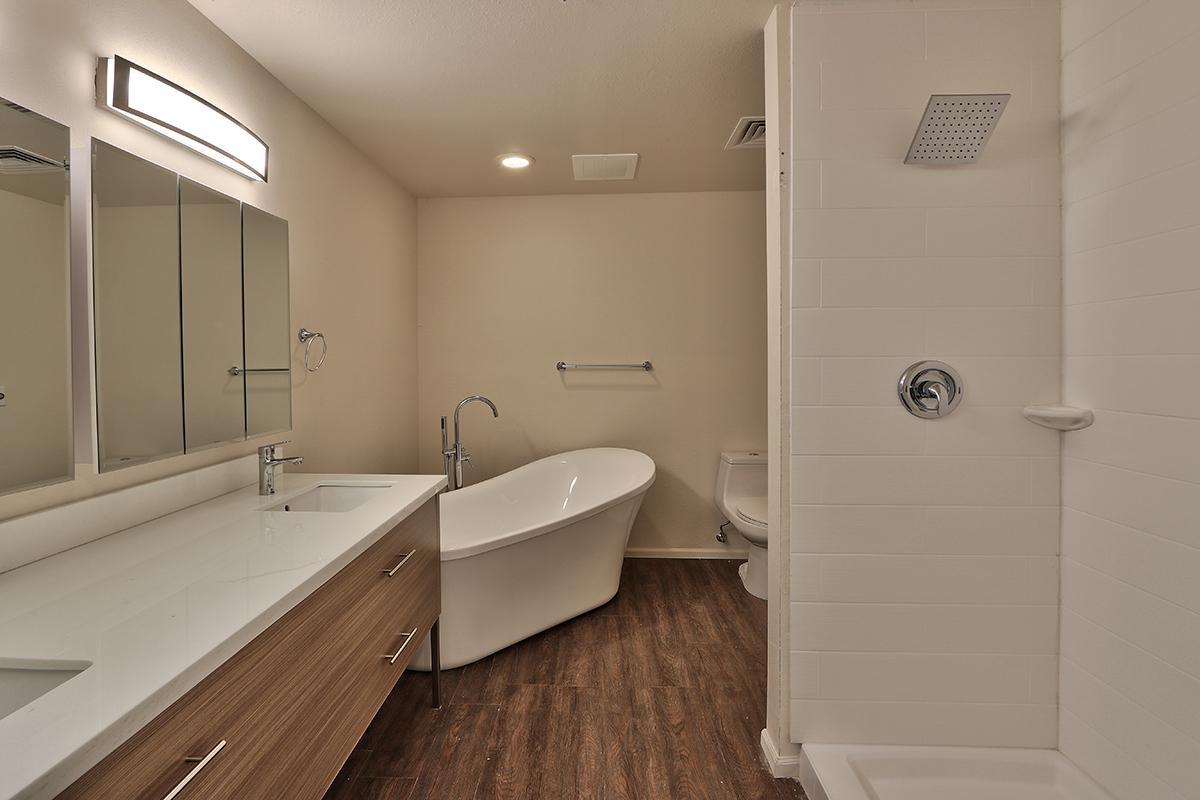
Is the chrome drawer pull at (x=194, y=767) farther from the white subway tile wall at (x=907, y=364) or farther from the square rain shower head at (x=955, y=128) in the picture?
the square rain shower head at (x=955, y=128)

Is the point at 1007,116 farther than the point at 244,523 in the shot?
Yes

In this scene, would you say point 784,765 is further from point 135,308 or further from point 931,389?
point 135,308

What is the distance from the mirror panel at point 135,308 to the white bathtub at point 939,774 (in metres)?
1.90

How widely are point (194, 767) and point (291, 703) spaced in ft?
0.82

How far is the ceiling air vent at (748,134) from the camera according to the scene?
8.08ft

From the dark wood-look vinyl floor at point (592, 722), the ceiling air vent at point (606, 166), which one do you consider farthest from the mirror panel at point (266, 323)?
the ceiling air vent at point (606, 166)

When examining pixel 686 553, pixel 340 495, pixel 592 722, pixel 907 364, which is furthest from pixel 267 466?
pixel 686 553

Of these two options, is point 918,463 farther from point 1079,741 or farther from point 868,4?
point 868,4

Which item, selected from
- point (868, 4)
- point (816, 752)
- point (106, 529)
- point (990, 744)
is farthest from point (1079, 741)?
point (106, 529)

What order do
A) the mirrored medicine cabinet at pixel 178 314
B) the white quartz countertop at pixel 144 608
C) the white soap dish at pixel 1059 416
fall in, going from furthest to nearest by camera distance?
the white soap dish at pixel 1059 416
the mirrored medicine cabinet at pixel 178 314
the white quartz countertop at pixel 144 608

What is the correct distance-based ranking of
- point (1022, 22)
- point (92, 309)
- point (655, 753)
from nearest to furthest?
point (92, 309) → point (1022, 22) → point (655, 753)

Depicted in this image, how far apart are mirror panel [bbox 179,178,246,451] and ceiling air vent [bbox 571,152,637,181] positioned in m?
1.62

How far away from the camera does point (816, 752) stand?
5.51ft

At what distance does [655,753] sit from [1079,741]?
114cm
